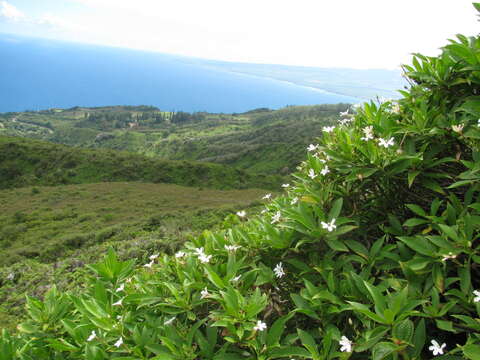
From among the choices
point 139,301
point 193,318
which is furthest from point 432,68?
point 139,301

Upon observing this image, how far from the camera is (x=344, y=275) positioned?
66.5 inches

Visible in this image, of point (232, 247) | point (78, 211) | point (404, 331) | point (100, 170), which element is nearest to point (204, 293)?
point (232, 247)

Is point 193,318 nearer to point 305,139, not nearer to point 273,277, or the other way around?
point 273,277

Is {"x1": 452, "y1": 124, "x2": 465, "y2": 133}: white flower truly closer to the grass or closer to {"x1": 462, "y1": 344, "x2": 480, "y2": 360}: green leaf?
{"x1": 462, "y1": 344, "x2": 480, "y2": 360}: green leaf

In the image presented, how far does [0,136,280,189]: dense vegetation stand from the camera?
33.4 m

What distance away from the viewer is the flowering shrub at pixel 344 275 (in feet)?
4.57

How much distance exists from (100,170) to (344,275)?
3869cm

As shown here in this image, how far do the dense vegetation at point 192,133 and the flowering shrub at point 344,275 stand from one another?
175 feet

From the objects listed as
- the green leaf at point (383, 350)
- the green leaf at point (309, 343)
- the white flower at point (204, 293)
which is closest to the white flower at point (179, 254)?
the white flower at point (204, 293)

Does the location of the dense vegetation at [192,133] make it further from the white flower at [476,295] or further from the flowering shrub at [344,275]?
the white flower at [476,295]

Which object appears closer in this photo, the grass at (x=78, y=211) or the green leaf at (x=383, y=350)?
the green leaf at (x=383, y=350)

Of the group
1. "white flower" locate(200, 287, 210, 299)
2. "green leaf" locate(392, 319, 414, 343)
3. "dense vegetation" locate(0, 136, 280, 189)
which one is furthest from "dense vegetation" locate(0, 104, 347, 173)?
"green leaf" locate(392, 319, 414, 343)

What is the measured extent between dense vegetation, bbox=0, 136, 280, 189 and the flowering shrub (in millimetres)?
29924

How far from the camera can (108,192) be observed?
25.4m
